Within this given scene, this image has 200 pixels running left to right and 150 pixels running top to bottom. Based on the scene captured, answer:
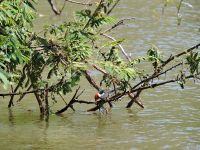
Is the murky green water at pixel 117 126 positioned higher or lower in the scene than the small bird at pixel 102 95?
lower

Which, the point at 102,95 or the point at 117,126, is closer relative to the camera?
the point at 102,95

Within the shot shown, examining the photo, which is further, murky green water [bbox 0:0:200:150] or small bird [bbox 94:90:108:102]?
small bird [bbox 94:90:108:102]

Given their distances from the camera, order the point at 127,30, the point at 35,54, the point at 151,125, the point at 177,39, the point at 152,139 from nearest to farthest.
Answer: the point at 35,54, the point at 152,139, the point at 151,125, the point at 177,39, the point at 127,30

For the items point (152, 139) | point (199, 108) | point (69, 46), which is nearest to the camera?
point (69, 46)

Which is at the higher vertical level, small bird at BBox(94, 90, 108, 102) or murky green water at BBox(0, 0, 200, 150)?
small bird at BBox(94, 90, 108, 102)

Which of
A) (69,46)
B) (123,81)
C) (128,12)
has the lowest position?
(123,81)

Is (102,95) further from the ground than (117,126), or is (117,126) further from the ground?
(102,95)

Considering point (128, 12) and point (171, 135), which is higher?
point (128, 12)

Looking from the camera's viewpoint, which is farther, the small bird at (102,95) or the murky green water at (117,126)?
the small bird at (102,95)

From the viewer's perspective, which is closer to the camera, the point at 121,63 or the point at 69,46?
Answer: the point at 69,46

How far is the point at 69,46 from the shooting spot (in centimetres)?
647

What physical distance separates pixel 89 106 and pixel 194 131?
1.91 m

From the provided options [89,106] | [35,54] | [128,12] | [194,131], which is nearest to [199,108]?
[194,131]

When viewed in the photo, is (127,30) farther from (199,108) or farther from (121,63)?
(121,63)
